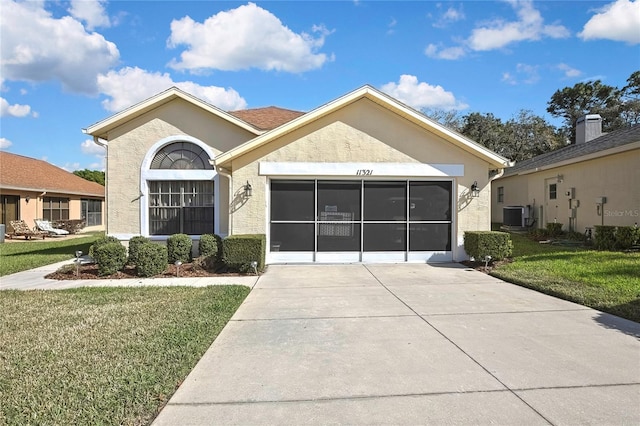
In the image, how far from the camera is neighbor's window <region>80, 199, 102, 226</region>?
26.5m

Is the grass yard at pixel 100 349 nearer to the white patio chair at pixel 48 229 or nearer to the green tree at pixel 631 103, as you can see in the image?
the white patio chair at pixel 48 229

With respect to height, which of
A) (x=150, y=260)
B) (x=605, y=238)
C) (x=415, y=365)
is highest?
(x=605, y=238)

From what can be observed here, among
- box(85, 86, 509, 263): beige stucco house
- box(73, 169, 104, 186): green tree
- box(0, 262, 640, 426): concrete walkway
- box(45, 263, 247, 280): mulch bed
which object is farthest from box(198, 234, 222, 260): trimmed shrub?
box(73, 169, 104, 186): green tree

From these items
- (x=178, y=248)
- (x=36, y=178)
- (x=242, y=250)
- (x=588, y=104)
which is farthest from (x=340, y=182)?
(x=588, y=104)

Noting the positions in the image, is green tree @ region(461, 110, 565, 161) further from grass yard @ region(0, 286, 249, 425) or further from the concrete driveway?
A: grass yard @ region(0, 286, 249, 425)

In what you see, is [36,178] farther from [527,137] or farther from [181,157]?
[527,137]

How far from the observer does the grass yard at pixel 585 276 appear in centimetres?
657

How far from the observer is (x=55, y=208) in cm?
2333

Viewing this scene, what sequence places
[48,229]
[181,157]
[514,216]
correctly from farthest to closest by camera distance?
[514,216]
[48,229]
[181,157]

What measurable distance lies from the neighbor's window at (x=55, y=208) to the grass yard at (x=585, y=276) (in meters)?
24.8

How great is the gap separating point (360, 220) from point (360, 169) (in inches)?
60.6

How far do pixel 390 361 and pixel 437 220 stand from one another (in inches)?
311

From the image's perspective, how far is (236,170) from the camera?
1094 centimetres

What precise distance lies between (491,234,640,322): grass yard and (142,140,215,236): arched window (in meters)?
8.78
